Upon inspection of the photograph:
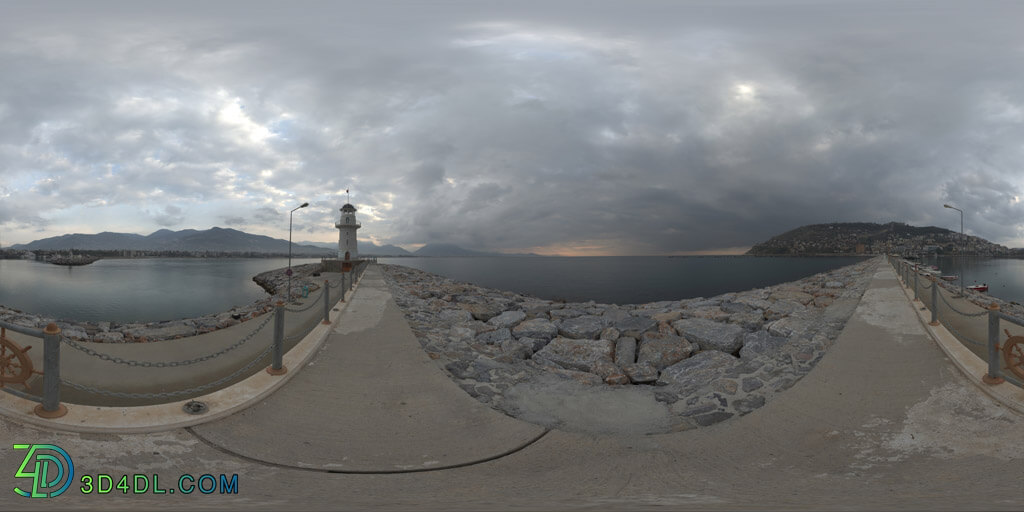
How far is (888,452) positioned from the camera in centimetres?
404

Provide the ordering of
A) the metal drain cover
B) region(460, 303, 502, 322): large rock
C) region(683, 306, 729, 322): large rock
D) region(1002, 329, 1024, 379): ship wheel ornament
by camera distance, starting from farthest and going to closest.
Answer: region(460, 303, 502, 322): large rock < region(683, 306, 729, 322): large rock < region(1002, 329, 1024, 379): ship wheel ornament < the metal drain cover

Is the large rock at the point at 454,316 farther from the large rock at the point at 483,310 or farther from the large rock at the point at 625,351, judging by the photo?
the large rock at the point at 625,351

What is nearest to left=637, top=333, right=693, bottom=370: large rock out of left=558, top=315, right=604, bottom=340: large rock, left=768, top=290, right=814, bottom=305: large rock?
left=558, top=315, right=604, bottom=340: large rock

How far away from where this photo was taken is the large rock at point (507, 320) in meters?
10.8

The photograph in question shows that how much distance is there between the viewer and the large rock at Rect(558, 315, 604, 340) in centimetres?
977

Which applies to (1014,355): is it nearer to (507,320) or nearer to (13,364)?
(507,320)

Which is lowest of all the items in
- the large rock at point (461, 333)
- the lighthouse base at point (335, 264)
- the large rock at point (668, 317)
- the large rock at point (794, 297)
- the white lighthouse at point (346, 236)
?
the large rock at point (461, 333)

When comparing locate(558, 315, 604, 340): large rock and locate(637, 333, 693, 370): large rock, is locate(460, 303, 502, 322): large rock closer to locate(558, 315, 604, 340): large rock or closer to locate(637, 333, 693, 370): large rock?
locate(558, 315, 604, 340): large rock

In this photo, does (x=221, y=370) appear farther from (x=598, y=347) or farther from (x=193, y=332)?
(x=598, y=347)

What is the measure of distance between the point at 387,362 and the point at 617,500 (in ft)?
14.1

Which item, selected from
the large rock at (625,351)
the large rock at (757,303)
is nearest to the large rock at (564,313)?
the large rock at (625,351)

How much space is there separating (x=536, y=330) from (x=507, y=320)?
1417 millimetres

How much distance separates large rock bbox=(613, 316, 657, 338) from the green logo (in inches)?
347

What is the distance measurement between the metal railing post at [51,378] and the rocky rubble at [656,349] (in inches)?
163
